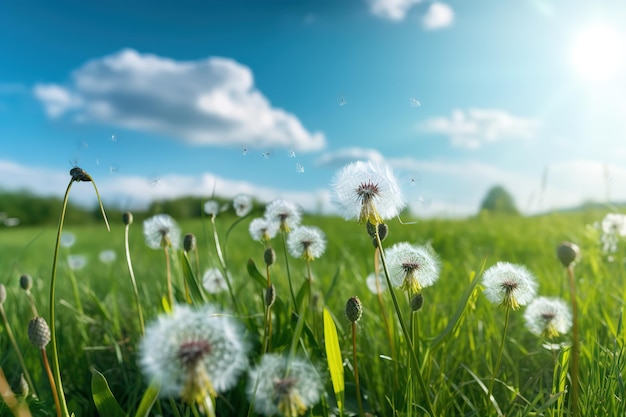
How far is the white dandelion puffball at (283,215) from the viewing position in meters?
1.91

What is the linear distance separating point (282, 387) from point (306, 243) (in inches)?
36.0

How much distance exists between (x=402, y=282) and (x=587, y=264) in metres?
3.18

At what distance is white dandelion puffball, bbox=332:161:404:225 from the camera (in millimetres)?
1444

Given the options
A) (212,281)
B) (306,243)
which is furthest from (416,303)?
(212,281)

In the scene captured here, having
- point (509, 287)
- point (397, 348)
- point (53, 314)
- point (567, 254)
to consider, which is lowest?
point (397, 348)

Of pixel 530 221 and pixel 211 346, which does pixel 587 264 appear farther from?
pixel 530 221

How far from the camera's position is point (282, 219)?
192 centimetres

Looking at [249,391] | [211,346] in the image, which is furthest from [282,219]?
[211,346]

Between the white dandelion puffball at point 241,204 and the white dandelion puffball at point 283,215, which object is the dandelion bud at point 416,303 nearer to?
the white dandelion puffball at point 283,215

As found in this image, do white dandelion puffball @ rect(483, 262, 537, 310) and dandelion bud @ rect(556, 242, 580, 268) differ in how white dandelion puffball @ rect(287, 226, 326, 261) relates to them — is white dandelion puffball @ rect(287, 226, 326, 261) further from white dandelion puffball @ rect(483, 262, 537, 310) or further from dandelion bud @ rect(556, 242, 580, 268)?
dandelion bud @ rect(556, 242, 580, 268)

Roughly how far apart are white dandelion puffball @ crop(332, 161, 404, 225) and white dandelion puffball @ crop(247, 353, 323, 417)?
17.0 inches

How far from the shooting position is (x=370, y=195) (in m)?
1.45

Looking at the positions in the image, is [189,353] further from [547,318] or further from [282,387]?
[547,318]

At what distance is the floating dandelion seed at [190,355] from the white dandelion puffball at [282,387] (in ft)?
0.39
